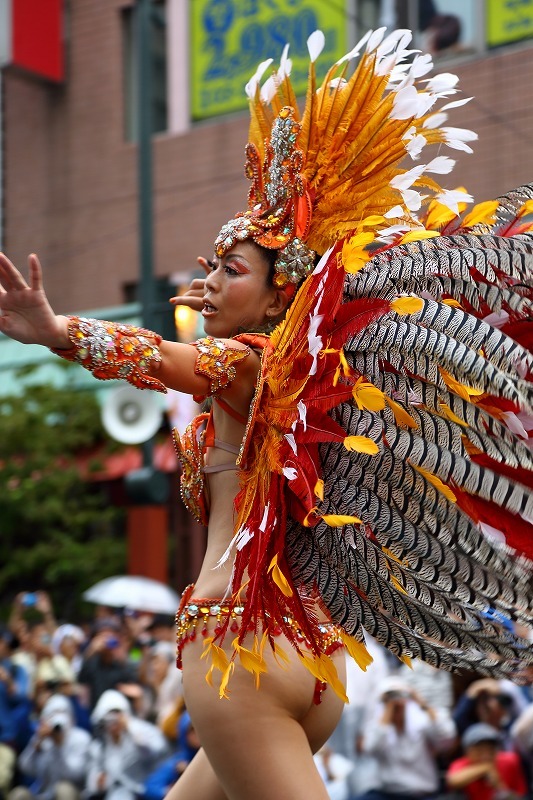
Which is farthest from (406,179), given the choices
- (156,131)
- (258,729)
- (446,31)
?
(156,131)

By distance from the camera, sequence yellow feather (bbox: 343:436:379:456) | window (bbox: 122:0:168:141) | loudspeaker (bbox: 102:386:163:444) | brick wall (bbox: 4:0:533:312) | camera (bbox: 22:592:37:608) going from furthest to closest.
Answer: window (bbox: 122:0:168:141) < brick wall (bbox: 4:0:533:312) < camera (bbox: 22:592:37:608) < loudspeaker (bbox: 102:386:163:444) < yellow feather (bbox: 343:436:379:456)

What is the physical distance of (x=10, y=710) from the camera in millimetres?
7906

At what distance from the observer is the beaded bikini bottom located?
124 inches

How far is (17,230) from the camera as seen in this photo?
16.5 metres

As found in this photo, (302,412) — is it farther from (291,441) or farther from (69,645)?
(69,645)

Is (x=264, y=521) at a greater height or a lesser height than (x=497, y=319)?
lesser

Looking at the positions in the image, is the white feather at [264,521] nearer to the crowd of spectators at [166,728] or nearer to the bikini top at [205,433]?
the bikini top at [205,433]

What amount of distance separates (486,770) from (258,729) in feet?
8.18

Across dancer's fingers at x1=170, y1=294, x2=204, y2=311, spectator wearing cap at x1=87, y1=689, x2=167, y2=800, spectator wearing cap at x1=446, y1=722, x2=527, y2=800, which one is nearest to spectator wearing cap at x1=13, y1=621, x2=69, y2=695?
spectator wearing cap at x1=87, y1=689, x2=167, y2=800

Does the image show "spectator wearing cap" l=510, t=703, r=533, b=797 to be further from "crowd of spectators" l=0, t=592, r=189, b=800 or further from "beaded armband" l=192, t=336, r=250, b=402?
"beaded armband" l=192, t=336, r=250, b=402

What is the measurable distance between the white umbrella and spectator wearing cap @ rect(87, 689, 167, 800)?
9.93ft

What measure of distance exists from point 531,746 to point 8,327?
329 centimetres

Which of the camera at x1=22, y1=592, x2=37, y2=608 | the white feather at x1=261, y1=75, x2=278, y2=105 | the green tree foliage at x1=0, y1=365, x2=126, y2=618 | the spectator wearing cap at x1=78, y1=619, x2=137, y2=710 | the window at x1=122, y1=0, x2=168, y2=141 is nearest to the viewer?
the white feather at x1=261, y1=75, x2=278, y2=105

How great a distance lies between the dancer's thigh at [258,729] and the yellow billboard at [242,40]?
9.47 meters
